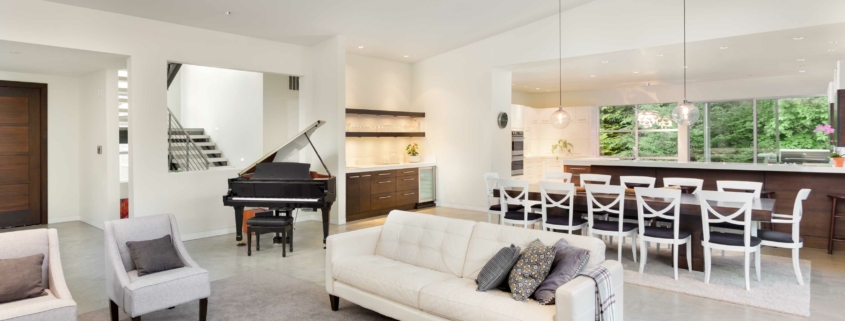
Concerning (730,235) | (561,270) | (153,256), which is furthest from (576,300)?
(153,256)

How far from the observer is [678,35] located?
6590 mm

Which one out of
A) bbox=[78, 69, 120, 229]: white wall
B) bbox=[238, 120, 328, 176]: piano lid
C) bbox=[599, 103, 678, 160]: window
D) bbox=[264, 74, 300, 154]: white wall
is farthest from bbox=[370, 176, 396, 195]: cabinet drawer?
bbox=[599, 103, 678, 160]: window

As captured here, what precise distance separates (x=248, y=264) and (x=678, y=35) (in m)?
6.15

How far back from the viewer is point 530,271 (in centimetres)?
311

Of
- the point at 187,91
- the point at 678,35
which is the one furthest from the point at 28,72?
the point at 678,35

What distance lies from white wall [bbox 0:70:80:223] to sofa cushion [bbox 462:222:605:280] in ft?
25.2

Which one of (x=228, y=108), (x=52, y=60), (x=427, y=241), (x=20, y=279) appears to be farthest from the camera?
(x=228, y=108)

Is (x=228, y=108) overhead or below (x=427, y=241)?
overhead

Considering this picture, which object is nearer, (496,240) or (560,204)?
(496,240)

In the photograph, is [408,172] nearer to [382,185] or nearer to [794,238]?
[382,185]

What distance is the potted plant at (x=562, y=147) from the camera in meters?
12.5

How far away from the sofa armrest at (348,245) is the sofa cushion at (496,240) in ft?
3.28

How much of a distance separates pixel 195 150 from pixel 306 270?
479 cm

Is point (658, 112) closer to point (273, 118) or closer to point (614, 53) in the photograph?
point (614, 53)
